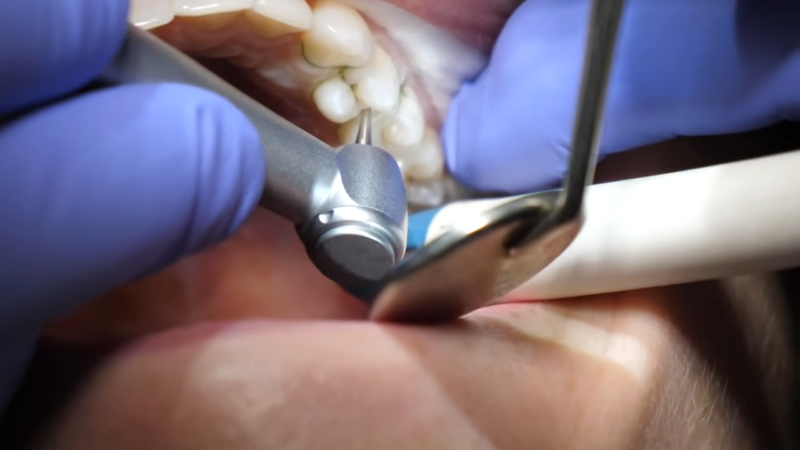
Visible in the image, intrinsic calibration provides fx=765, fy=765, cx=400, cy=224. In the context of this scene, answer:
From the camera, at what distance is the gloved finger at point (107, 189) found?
18.8 inches

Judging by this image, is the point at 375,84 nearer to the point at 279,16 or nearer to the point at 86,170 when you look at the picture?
the point at 279,16

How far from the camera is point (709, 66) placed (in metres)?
0.61

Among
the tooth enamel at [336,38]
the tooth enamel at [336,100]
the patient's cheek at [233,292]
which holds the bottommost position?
the patient's cheek at [233,292]

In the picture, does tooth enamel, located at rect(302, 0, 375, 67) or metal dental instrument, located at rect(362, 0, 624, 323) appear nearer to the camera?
metal dental instrument, located at rect(362, 0, 624, 323)

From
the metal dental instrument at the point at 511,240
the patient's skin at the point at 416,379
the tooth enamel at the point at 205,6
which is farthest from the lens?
the tooth enamel at the point at 205,6

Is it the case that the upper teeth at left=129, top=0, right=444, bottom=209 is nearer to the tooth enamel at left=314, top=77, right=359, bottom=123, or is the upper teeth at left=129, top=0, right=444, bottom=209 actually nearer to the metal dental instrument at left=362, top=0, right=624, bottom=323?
the tooth enamel at left=314, top=77, right=359, bottom=123

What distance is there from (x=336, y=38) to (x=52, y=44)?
1.02 ft

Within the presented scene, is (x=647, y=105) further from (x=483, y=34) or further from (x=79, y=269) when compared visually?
(x=79, y=269)

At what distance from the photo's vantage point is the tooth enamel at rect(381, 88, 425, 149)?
0.83 metres

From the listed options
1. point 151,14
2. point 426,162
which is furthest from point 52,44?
point 426,162

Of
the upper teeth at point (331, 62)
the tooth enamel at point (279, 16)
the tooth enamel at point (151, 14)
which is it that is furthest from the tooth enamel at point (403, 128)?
the tooth enamel at point (151, 14)

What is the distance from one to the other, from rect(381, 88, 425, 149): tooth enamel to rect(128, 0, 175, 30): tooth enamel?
0.25 m

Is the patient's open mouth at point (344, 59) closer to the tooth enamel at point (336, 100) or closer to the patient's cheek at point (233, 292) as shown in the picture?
the tooth enamel at point (336, 100)

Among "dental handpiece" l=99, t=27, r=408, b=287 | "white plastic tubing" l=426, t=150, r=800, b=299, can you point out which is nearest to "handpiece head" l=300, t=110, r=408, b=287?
"dental handpiece" l=99, t=27, r=408, b=287
